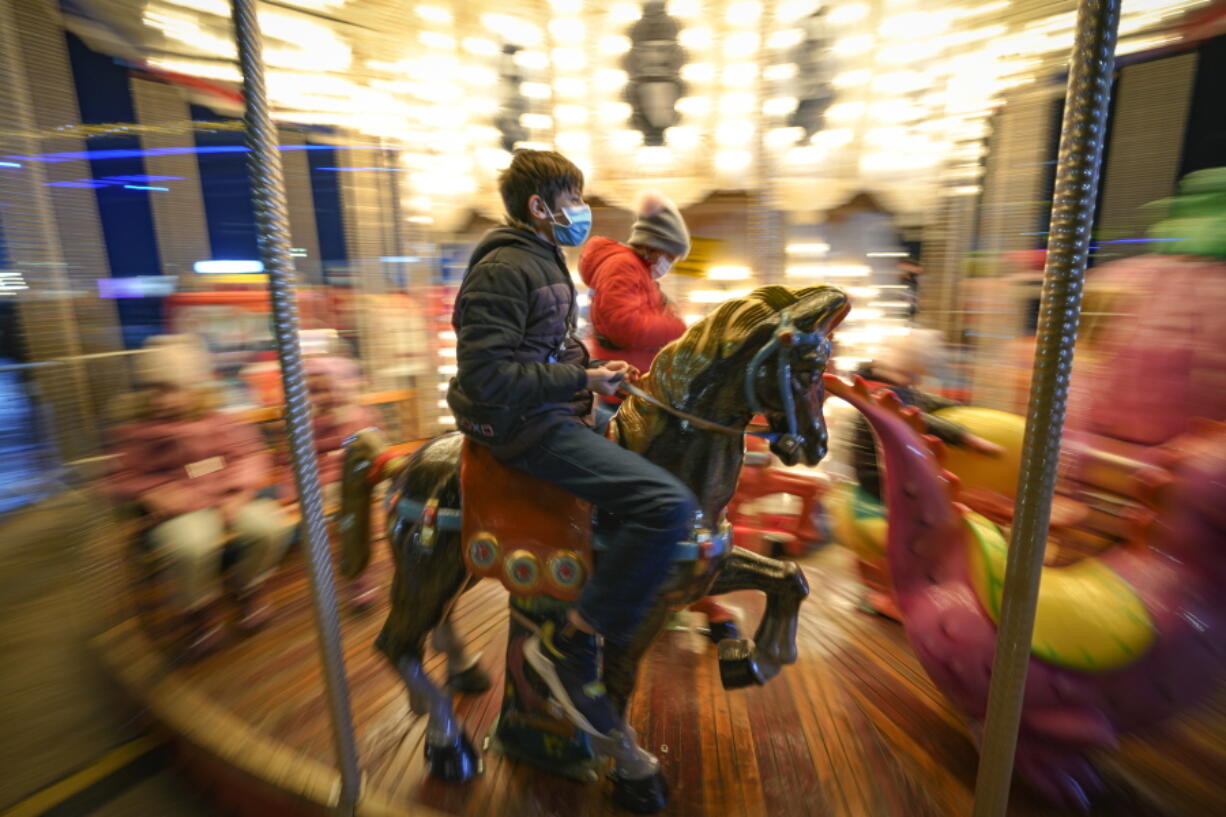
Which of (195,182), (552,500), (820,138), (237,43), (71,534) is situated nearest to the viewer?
(237,43)

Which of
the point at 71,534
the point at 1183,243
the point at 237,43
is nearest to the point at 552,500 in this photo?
the point at 237,43

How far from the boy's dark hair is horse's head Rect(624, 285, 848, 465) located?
412 mm

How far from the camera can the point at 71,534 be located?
3.62 m

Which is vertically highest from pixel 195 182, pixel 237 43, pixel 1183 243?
pixel 195 182

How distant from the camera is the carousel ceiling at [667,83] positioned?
7.14ft

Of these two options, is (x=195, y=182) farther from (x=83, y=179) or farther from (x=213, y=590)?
(x=213, y=590)

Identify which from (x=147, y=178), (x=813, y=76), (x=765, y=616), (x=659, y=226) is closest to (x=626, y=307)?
(x=659, y=226)

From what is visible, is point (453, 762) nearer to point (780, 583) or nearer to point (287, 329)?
point (780, 583)

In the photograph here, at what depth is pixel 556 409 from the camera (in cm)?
122

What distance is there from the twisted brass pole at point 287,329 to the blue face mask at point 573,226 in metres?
0.51

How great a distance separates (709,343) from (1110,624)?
0.99 meters

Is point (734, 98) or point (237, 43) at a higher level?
point (734, 98)

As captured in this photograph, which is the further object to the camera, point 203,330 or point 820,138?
point 820,138

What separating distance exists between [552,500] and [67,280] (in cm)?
268
